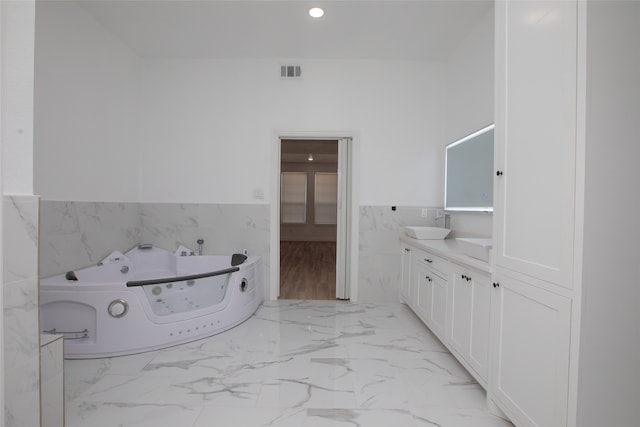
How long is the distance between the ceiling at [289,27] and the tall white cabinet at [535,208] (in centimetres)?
126

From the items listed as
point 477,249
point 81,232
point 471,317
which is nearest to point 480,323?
point 471,317

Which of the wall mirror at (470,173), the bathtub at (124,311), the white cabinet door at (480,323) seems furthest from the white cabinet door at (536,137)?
the bathtub at (124,311)

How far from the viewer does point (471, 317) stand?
79.2 inches

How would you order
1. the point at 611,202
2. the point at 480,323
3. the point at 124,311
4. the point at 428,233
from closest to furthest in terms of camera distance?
the point at 611,202 → the point at 480,323 → the point at 124,311 → the point at 428,233

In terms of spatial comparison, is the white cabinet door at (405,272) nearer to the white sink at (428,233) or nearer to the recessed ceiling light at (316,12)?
the white sink at (428,233)

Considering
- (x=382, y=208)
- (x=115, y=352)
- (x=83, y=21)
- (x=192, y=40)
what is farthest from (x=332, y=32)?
(x=115, y=352)

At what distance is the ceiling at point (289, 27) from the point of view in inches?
106

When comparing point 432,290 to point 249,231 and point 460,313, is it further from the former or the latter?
point 249,231

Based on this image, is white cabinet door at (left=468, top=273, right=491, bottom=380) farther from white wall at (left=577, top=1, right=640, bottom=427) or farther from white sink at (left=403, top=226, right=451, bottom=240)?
white sink at (left=403, top=226, right=451, bottom=240)

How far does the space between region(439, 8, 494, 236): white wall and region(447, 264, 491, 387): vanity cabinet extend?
812 mm

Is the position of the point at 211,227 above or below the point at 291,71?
below

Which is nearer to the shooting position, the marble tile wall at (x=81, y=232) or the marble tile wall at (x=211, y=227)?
the marble tile wall at (x=81, y=232)

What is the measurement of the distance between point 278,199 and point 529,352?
2.84 meters

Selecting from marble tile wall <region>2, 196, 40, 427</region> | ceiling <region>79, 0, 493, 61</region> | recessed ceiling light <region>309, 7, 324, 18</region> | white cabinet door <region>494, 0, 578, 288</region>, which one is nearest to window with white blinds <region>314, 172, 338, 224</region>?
ceiling <region>79, 0, 493, 61</region>
